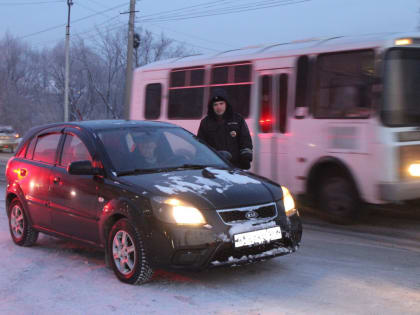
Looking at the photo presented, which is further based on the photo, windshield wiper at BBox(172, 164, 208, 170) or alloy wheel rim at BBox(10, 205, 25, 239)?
alloy wheel rim at BBox(10, 205, 25, 239)

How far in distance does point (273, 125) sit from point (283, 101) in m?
0.44

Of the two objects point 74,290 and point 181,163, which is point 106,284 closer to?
point 74,290

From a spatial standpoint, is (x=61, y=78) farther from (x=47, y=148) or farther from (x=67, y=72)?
(x=47, y=148)

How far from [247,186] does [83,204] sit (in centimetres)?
164

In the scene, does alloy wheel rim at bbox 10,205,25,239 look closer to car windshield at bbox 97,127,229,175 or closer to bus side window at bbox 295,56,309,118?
car windshield at bbox 97,127,229,175

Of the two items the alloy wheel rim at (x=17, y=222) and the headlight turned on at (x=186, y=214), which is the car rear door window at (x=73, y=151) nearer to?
the alloy wheel rim at (x=17, y=222)

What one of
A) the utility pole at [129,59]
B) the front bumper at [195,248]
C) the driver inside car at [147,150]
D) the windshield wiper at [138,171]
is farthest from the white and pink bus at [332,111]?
the utility pole at [129,59]

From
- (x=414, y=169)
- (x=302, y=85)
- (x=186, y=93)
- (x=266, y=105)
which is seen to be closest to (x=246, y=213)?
(x=414, y=169)

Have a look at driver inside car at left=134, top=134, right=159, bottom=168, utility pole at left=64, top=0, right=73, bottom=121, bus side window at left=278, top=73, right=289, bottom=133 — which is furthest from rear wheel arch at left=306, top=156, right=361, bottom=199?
utility pole at left=64, top=0, right=73, bottom=121

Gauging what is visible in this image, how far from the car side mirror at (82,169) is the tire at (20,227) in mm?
1566

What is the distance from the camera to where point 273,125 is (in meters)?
10.2

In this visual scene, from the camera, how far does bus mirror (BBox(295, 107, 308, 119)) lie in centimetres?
955

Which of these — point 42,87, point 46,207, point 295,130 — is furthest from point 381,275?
point 42,87

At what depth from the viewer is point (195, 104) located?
1192 centimetres
